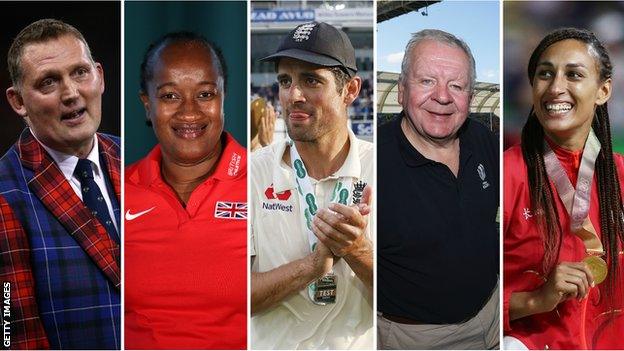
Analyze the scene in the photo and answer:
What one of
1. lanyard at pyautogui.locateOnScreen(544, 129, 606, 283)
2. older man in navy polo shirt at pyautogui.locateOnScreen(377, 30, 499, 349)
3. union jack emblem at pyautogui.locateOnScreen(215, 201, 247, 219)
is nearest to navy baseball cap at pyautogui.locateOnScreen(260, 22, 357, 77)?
older man in navy polo shirt at pyautogui.locateOnScreen(377, 30, 499, 349)

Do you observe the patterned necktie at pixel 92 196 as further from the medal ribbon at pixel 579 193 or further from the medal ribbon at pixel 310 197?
the medal ribbon at pixel 579 193

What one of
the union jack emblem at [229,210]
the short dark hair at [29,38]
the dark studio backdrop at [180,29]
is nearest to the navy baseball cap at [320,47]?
the dark studio backdrop at [180,29]

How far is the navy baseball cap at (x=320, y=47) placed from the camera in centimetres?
509

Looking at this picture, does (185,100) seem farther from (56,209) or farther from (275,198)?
(56,209)

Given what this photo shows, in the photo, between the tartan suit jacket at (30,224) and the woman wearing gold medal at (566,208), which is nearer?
the tartan suit jacket at (30,224)

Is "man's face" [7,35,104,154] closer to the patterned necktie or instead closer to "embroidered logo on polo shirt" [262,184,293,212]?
the patterned necktie

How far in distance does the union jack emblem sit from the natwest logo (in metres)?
0.15

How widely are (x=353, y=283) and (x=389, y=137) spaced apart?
2.81 feet

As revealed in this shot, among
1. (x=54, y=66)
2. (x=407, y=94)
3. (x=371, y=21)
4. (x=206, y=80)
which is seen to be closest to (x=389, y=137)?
(x=407, y=94)

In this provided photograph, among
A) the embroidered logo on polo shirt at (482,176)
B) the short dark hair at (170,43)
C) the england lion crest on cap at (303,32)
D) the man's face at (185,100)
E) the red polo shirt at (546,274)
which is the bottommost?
the red polo shirt at (546,274)

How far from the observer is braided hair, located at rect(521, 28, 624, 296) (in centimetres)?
519

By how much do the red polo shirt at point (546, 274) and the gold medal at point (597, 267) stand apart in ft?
0.12

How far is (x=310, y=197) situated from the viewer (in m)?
5.12

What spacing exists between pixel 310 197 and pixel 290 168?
209 millimetres
